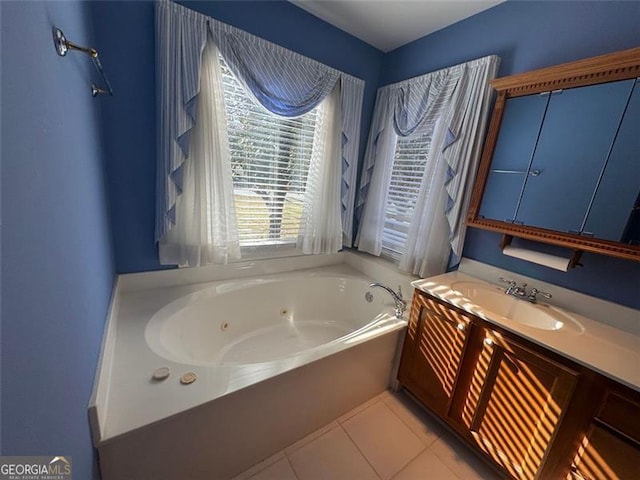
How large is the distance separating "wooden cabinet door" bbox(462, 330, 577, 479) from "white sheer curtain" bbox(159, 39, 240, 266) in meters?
1.67

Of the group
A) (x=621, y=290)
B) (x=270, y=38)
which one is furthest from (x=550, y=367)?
(x=270, y=38)

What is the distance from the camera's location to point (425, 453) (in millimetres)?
1381

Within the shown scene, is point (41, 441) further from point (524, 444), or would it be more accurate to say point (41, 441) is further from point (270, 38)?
point (270, 38)

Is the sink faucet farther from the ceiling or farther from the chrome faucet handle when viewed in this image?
the ceiling

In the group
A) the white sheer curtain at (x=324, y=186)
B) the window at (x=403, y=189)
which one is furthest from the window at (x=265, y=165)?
the window at (x=403, y=189)

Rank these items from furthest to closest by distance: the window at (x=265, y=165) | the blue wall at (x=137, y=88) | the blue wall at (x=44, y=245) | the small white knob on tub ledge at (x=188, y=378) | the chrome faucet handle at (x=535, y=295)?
the window at (x=265, y=165), the chrome faucet handle at (x=535, y=295), the blue wall at (x=137, y=88), the small white knob on tub ledge at (x=188, y=378), the blue wall at (x=44, y=245)

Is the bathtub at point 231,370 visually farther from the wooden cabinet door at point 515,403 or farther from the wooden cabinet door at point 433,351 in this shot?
the wooden cabinet door at point 515,403

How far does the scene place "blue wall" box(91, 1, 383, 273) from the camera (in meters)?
1.32

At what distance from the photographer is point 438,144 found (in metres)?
1.80

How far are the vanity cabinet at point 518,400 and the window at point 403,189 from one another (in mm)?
755

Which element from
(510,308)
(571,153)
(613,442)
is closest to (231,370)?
(613,442)

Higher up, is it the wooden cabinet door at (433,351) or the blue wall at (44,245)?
the blue wall at (44,245)

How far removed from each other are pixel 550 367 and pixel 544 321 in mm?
410

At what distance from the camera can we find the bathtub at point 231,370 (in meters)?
0.92
